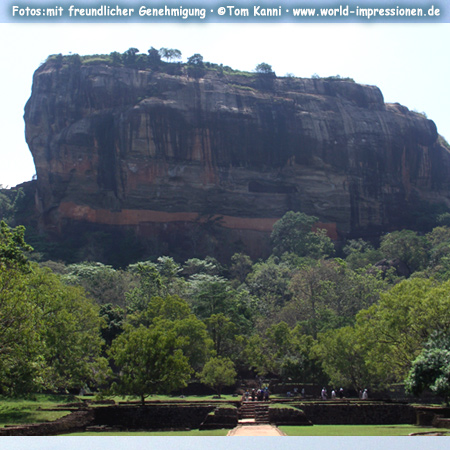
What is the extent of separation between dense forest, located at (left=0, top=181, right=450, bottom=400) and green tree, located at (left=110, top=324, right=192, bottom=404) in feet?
0.15

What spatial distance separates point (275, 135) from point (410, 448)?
194 feet

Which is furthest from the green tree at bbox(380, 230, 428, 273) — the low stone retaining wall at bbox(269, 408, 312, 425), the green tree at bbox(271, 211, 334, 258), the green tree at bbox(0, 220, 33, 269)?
the green tree at bbox(0, 220, 33, 269)

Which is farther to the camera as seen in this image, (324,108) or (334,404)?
(324,108)

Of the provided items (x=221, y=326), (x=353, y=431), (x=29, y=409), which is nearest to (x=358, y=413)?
(x=353, y=431)

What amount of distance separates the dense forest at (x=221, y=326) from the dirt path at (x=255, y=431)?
4.18 meters

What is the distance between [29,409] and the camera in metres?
22.5

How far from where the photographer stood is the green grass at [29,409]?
20500mm

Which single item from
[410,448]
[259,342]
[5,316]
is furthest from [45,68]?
[410,448]

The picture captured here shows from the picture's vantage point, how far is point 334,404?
2236cm

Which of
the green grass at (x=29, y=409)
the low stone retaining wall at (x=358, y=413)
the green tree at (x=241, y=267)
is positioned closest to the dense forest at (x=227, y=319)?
the green tree at (x=241, y=267)

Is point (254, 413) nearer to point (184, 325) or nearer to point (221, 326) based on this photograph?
point (184, 325)

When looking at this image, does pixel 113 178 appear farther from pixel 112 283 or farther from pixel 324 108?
pixel 324 108

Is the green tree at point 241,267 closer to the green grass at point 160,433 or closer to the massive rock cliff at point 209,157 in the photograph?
the massive rock cliff at point 209,157

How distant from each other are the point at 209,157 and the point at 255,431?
51.8m
